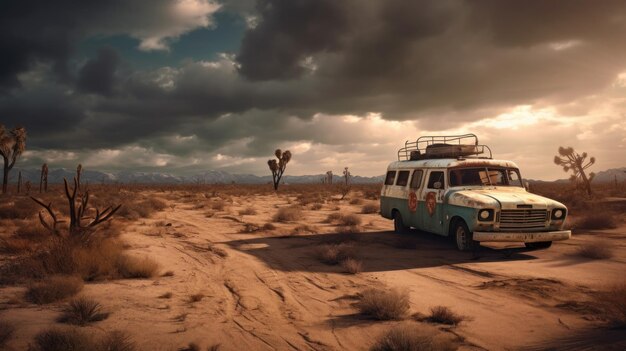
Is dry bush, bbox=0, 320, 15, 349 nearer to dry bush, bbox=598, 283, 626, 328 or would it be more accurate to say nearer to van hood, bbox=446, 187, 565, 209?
dry bush, bbox=598, 283, 626, 328

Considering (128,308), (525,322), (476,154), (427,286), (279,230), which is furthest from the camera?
(279,230)

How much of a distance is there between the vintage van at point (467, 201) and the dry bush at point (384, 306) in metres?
4.36

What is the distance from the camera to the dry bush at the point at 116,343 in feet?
14.2

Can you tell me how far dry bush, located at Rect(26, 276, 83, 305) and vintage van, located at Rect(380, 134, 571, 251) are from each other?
326 inches

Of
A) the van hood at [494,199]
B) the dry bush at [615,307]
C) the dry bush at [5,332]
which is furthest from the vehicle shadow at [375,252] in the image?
the dry bush at [5,332]

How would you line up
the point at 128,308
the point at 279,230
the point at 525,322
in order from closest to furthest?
the point at 525,322 → the point at 128,308 → the point at 279,230

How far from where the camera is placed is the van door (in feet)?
35.5

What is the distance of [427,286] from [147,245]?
8.15 m

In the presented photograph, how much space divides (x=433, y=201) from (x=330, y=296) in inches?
213

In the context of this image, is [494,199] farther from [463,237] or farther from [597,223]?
[597,223]

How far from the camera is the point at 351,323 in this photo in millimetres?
5547

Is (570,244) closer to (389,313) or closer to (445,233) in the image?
(445,233)

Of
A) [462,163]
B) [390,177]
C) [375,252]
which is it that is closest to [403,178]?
[390,177]

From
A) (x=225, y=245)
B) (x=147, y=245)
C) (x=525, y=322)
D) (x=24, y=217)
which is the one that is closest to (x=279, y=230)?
(x=225, y=245)
